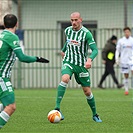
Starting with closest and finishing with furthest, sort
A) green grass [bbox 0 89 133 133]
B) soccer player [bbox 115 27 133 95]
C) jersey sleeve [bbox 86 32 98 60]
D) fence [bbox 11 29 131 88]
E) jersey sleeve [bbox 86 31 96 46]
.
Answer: green grass [bbox 0 89 133 133] → jersey sleeve [bbox 86 32 98 60] → jersey sleeve [bbox 86 31 96 46] → soccer player [bbox 115 27 133 95] → fence [bbox 11 29 131 88]

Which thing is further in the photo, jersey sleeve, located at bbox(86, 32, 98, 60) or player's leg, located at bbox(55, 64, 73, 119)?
player's leg, located at bbox(55, 64, 73, 119)

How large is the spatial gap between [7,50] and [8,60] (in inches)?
6.9

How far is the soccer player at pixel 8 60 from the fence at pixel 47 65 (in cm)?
1854

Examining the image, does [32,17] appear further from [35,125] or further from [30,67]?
[35,125]

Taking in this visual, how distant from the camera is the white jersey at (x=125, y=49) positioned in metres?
22.1

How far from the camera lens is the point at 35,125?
37.8 ft

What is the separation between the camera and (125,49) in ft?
73.5

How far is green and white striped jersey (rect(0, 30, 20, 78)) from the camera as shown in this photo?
9664 millimetres

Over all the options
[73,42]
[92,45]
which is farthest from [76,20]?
[92,45]

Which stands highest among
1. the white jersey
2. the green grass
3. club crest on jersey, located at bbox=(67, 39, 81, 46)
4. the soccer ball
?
club crest on jersey, located at bbox=(67, 39, 81, 46)

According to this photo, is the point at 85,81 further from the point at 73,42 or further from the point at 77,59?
the point at 73,42

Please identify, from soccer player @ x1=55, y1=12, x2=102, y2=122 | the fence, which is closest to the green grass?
soccer player @ x1=55, y1=12, x2=102, y2=122

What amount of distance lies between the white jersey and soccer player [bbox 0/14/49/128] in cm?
1233

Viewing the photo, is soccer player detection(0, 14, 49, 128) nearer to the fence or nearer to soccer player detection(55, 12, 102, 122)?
soccer player detection(55, 12, 102, 122)
